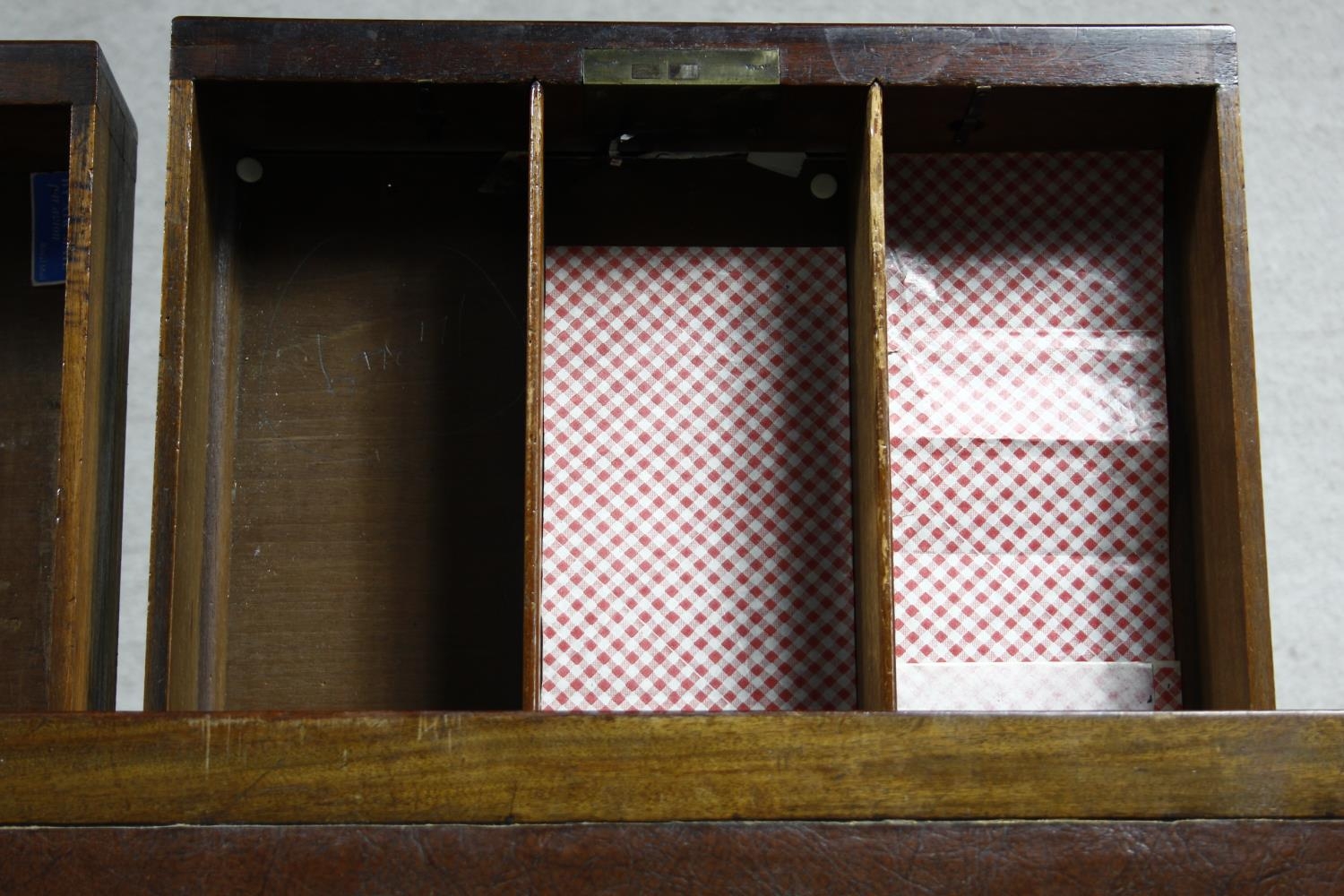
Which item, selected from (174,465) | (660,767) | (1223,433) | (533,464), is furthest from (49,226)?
(1223,433)

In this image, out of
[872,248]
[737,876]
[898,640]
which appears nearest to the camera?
[737,876]

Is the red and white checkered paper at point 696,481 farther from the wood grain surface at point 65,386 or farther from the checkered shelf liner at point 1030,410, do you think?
the wood grain surface at point 65,386

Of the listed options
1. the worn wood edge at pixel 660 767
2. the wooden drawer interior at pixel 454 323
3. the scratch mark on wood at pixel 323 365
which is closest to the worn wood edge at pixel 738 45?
the wooden drawer interior at pixel 454 323

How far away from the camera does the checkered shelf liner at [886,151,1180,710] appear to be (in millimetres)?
1383

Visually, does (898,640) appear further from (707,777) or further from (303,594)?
(303,594)

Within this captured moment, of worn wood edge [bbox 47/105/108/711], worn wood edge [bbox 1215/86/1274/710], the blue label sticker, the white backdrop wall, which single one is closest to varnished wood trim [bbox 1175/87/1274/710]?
worn wood edge [bbox 1215/86/1274/710]

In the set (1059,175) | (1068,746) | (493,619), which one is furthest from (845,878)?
(1059,175)

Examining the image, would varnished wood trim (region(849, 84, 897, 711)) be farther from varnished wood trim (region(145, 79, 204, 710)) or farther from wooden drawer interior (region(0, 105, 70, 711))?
wooden drawer interior (region(0, 105, 70, 711))

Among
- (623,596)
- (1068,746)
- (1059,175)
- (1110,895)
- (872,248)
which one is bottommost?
(1110,895)

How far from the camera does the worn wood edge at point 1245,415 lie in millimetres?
1221

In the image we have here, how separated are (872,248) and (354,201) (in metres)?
0.52

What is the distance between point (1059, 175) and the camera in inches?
57.1

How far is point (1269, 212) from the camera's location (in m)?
1.81

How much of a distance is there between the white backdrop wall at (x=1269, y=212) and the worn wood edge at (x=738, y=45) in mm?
566
